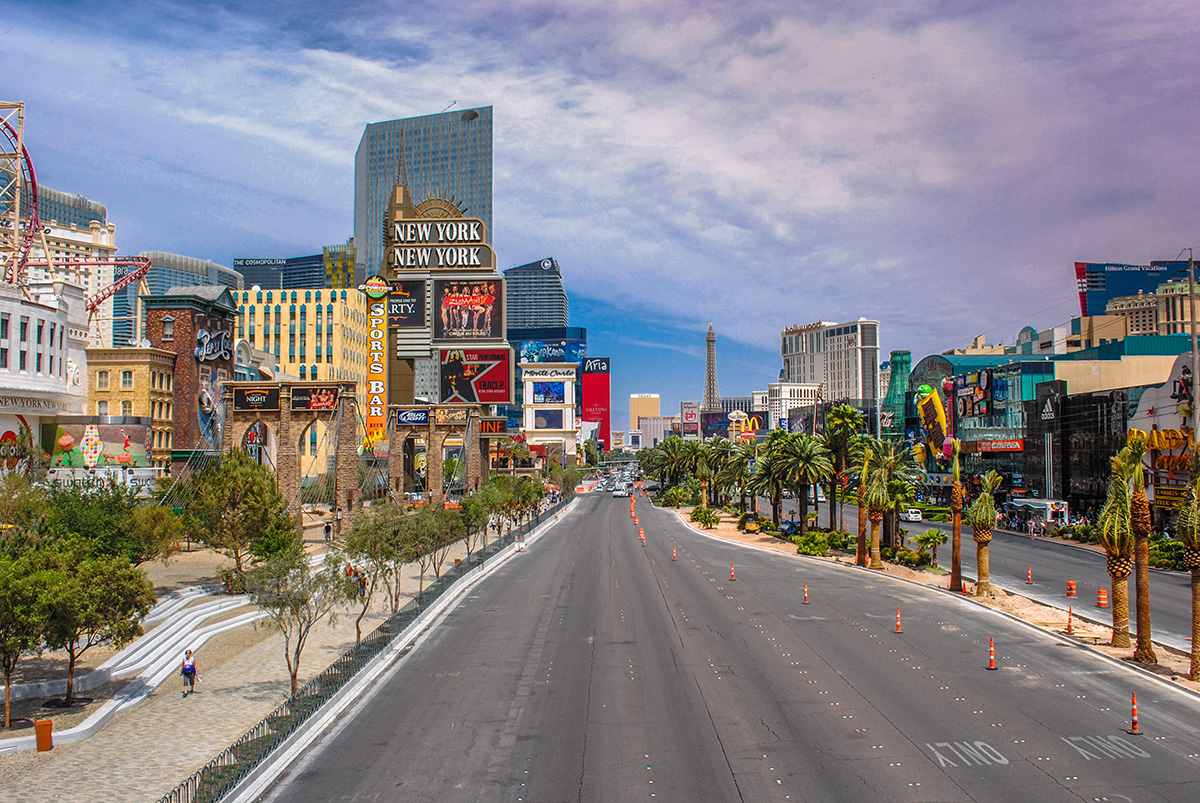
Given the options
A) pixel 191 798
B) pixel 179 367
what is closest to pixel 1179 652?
pixel 191 798

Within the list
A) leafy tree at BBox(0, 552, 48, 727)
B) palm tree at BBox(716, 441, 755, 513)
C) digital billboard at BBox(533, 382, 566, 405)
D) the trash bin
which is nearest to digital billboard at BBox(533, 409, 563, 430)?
digital billboard at BBox(533, 382, 566, 405)

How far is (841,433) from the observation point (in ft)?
178

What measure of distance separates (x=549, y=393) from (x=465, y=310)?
306 feet

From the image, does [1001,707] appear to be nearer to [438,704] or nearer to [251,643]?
[438,704]

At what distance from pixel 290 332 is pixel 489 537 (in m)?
70.9

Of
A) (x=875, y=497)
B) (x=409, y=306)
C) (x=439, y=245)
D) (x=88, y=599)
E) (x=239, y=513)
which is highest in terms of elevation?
(x=439, y=245)

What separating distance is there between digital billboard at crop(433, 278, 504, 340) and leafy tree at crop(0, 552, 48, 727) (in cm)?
7602

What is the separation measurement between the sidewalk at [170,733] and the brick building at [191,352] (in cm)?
4154

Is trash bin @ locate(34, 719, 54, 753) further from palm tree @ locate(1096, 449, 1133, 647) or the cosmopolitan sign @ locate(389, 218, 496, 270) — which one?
the cosmopolitan sign @ locate(389, 218, 496, 270)

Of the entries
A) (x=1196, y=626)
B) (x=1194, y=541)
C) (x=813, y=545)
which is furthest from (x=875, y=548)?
(x=1194, y=541)

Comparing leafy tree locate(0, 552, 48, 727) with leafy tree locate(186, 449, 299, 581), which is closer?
leafy tree locate(0, 552, 48, 727)

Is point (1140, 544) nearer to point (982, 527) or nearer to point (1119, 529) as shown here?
point (1119, 529)

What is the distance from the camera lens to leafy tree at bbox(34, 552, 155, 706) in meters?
19.6

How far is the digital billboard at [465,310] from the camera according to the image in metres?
94.6
